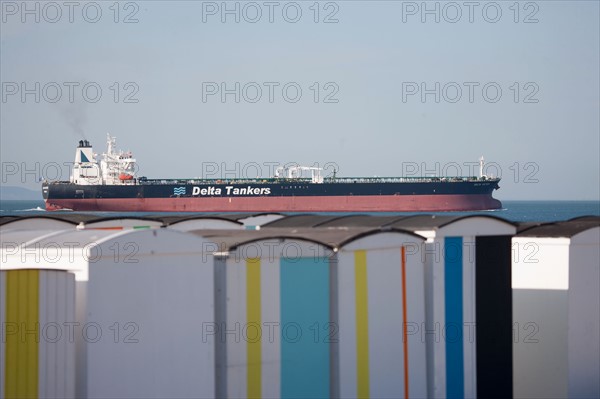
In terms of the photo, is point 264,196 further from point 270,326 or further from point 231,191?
point 270,326

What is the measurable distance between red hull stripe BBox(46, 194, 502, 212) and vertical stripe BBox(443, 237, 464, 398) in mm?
58090

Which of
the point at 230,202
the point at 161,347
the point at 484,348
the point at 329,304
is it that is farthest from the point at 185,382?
the point at 230,202

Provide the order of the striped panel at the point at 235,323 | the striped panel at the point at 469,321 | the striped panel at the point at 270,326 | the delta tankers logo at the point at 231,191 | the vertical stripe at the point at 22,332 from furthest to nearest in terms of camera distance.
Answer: the delta tankers logo at the point at 231,191, the striped panel at the point at 469,321, the striped panel at the point at 270,326, the striped panel at the point at 235,323, the vertical stripe at the point at 22,332

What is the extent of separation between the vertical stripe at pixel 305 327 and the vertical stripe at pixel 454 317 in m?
1.46

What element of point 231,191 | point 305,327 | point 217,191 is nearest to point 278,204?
point 231,191

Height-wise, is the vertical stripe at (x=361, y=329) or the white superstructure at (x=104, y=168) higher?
the white superstructure at (x=104, y=168)

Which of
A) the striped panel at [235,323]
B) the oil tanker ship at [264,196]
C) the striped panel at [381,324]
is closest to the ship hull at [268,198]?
the oil tanker ship at [264,196]

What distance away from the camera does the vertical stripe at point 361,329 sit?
265 inches

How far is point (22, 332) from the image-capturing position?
212 inches

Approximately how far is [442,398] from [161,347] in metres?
2.79

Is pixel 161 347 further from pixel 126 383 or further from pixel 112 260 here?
pixel 112 260

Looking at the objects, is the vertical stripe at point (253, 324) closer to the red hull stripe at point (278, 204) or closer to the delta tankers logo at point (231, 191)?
the red hull stripe at point (278, 204)

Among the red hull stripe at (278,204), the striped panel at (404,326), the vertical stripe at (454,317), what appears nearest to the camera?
the striped panel at (404,326)

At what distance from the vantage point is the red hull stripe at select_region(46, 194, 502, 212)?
66125 mm
